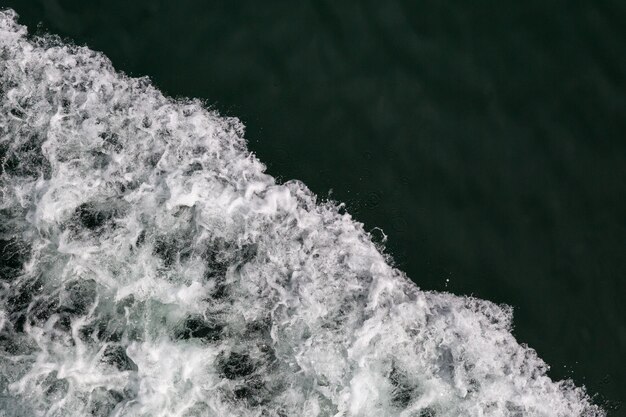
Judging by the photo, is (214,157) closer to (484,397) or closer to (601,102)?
(484,397)

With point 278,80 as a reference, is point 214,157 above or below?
below

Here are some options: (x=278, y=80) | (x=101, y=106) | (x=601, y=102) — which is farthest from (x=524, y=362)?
(x=101, y=106)

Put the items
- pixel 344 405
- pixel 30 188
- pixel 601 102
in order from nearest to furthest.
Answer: pixel 344 405 → pixel 30 188 → pixel 601 102

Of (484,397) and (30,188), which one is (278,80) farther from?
(484,397)

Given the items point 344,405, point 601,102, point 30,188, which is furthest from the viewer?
point 601,102

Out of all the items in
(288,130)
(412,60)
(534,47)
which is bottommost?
(288,130)

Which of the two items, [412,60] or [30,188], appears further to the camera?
[412,60]
